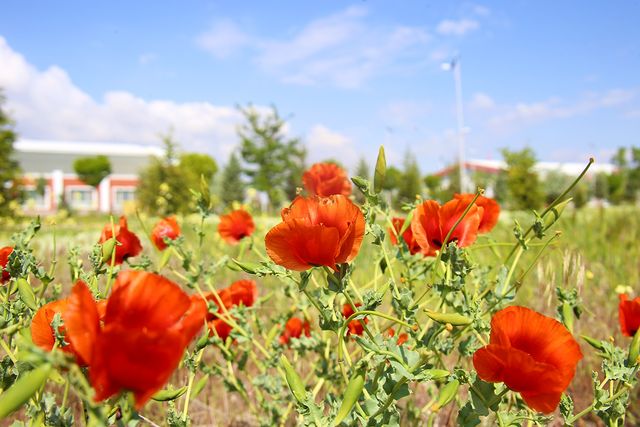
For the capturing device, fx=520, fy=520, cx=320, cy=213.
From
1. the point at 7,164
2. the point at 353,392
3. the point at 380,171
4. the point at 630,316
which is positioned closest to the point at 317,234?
the point at 353,392

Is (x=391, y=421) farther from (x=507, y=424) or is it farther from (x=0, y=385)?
(x=0, y=385)

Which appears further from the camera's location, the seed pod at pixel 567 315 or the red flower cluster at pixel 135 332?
the seed pod at pixel 567 315

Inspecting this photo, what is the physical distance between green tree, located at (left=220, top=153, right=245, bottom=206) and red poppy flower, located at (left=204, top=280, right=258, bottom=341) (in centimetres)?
3433

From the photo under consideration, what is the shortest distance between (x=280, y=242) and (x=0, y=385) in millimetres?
461

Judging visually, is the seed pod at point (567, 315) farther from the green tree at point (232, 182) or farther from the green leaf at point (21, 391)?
the green tree at point (232, 182)

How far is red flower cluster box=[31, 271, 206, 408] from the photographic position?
0.41 m

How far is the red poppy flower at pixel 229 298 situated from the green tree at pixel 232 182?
1351 inches

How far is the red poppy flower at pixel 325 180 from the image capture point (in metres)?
1.16

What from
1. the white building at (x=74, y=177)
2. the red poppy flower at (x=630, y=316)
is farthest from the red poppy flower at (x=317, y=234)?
the white building at (x=74, y=177)

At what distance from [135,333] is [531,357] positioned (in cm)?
45

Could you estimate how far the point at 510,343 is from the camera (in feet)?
2.10

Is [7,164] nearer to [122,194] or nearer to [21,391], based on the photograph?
[21,391]

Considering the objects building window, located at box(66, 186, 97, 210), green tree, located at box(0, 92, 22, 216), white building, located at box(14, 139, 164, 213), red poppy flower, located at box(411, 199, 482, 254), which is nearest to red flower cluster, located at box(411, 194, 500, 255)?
red poppy flower, located at box(411, 199, 482, 254)

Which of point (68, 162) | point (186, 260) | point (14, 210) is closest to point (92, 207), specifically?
point (68, 162)
